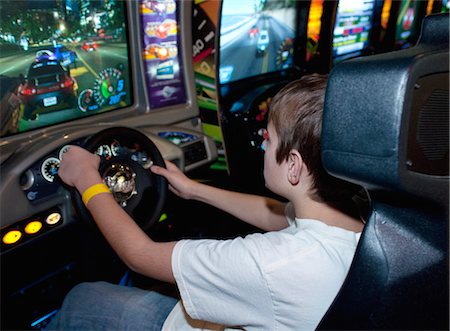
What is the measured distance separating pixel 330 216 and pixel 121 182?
2.24 feet

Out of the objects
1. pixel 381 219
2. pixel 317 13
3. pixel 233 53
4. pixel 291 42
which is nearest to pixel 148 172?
pixel 381 219

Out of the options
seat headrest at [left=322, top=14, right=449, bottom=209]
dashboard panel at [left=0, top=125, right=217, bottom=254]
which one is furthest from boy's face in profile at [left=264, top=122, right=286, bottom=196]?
dashboard panel at [left=0, top=125, right=217, bottom=254]

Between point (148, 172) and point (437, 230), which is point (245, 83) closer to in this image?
point (148, 172)

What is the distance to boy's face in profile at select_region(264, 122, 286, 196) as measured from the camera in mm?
1090

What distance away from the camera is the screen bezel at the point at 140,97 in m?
1.80

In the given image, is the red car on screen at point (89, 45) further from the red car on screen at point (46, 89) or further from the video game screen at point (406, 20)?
the video game screen at point (406, 20)

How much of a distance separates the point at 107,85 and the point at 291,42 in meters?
1.36

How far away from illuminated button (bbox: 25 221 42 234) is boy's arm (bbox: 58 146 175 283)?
176 mm

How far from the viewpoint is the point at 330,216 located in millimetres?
1061

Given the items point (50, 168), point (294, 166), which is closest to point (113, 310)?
point (50, 168)

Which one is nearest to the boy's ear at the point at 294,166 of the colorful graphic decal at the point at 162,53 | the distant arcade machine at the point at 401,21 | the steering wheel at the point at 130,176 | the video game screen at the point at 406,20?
the steering wheel at the point at 130,176

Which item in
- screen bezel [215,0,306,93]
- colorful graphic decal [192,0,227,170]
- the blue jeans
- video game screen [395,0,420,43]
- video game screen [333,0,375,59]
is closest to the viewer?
the blue jeans

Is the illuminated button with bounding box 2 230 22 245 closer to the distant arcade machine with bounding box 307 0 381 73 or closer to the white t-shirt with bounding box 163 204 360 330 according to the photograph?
the white t-shirt with bounding box 163 204 360 330

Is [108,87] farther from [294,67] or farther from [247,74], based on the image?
[294,67]
